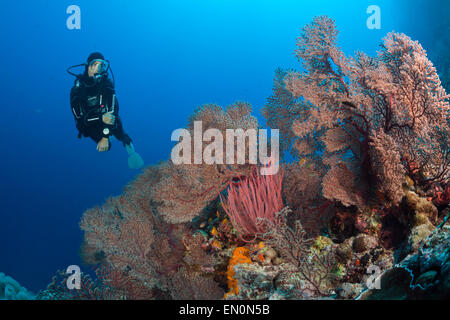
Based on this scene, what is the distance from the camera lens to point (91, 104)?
6.89 m

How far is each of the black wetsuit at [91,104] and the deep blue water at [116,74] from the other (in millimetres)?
23710

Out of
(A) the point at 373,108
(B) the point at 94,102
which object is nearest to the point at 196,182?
(A) the point at 373,108

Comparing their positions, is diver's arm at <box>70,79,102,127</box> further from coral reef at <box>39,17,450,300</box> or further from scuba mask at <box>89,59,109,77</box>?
coral reef at <box>39,17,450,300</box>

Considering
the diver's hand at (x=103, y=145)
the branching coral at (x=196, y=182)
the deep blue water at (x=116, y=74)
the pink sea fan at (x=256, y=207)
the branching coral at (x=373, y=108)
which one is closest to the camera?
the branching coral at (x=373, y=108)

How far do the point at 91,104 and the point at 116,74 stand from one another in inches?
4065

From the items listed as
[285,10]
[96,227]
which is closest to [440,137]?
[96,227]

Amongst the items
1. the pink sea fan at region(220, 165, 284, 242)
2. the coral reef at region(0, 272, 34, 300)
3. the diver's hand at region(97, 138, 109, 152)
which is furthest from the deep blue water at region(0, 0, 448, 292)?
the pink sea fan at region(220, 165, 284, 242)

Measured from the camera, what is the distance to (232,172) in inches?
145

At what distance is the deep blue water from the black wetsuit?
2371 cm

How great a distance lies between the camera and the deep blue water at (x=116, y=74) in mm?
39438

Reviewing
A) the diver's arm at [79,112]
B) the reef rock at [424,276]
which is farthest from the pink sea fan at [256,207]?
the diver's arm at [79,112]

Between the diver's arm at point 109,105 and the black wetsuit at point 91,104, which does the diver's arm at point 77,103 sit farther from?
the diver's arm at point 109,105
